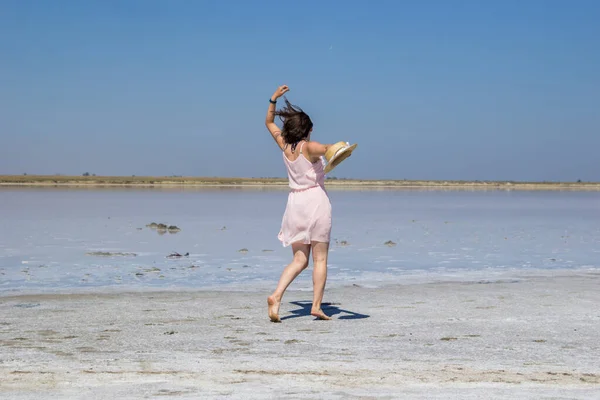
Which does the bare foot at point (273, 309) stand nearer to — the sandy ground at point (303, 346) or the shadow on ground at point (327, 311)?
the sandy ground at point (303, 346)

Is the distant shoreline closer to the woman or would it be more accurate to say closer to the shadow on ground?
the shadow on ground

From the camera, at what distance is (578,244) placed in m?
18.8

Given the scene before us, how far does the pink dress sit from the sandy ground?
0.86 m

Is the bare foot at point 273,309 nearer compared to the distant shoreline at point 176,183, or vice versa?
the bare foot at point 273,309

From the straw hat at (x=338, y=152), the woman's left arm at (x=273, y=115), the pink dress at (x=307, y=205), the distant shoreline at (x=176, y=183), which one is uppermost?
the woman's left arm at (x=273, y=115)

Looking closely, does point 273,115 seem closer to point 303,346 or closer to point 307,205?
point 307,205

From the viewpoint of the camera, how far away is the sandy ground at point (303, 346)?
5.05 metres

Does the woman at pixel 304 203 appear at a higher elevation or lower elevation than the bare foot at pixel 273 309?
higher

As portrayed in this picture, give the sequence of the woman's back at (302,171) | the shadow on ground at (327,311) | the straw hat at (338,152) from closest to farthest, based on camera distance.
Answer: the straw hat at (338,152)
the woman's back at (302,171)
the shadow on ground at (327,311)

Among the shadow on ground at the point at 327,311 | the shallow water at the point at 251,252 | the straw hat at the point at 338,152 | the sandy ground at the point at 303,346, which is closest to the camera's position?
the sandy ground at the point at 303,346

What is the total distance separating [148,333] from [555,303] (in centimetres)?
465

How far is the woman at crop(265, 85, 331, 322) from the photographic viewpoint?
317 inches

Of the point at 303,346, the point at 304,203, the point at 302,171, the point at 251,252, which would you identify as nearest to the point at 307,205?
the point at 304,203

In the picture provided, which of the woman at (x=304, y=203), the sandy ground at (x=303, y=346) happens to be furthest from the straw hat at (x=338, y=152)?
the sandy ground at (x=303, y=346)
